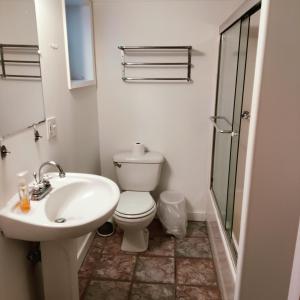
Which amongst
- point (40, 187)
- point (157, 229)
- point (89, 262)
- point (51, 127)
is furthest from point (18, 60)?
point (157, 229)

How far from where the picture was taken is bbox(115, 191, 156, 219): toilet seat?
2143mm

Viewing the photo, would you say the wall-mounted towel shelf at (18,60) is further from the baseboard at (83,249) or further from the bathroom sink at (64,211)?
the baseboard at (83,249)

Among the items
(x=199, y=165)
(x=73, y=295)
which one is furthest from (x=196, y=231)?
(x=73, y=295)

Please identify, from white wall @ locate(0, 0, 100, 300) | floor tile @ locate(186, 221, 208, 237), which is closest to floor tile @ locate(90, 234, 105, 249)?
white wall @ locate(0, 0, 100, 300)

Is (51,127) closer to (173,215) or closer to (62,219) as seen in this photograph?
(62,219)

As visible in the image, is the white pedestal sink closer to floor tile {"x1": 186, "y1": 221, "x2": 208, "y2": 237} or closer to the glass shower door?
the glass shower door

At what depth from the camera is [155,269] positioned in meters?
2.16

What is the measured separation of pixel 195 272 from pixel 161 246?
40cm

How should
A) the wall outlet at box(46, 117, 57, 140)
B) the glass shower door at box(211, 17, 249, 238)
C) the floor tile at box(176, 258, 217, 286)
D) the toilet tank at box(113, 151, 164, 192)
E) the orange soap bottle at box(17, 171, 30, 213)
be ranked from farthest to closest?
the toilet tank at box(113, 151, 164, 192) < the floor tile at box(176, 258, 217, 286) < the glass shower door at box(211, 17, 249, 238) < the wall outlet at box(46, 117, 57, 140) < the orange soap bottle at box(17, 171, 30, 213)

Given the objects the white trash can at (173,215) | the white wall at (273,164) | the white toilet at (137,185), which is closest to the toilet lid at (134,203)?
the white toilet at (137,185)

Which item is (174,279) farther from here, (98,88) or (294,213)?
(98,88)

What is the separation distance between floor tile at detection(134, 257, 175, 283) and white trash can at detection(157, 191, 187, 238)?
33cm

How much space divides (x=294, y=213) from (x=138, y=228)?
1.23 metres

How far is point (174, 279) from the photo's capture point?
6.75ft
